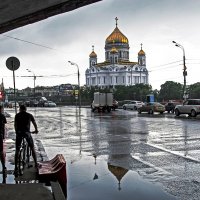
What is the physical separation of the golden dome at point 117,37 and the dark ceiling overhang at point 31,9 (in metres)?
128

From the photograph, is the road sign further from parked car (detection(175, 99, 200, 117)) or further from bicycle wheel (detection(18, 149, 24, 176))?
parked car (detection(175, 99, 200, 117))

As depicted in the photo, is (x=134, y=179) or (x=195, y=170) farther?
(x=195, y=170)

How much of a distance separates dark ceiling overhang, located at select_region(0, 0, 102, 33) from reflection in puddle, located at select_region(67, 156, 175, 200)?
3.35 m

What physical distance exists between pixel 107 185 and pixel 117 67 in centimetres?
13162

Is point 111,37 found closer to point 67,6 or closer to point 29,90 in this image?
point 29,90

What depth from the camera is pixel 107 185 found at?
8180 millimetres

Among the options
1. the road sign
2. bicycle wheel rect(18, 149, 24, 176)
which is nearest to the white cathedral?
the road sign

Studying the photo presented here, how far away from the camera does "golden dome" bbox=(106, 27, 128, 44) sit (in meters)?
133

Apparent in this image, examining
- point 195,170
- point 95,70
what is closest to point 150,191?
point 195,170

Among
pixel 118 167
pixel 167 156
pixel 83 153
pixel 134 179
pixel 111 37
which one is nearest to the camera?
pixel 134 179

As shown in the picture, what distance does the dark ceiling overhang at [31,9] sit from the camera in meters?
5.98

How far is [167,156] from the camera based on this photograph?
39.5 feet

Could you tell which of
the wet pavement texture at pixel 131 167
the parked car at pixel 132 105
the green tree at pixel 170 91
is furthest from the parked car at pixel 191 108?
the green tree at pixel 170 91

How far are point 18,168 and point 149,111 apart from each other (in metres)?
37.5
